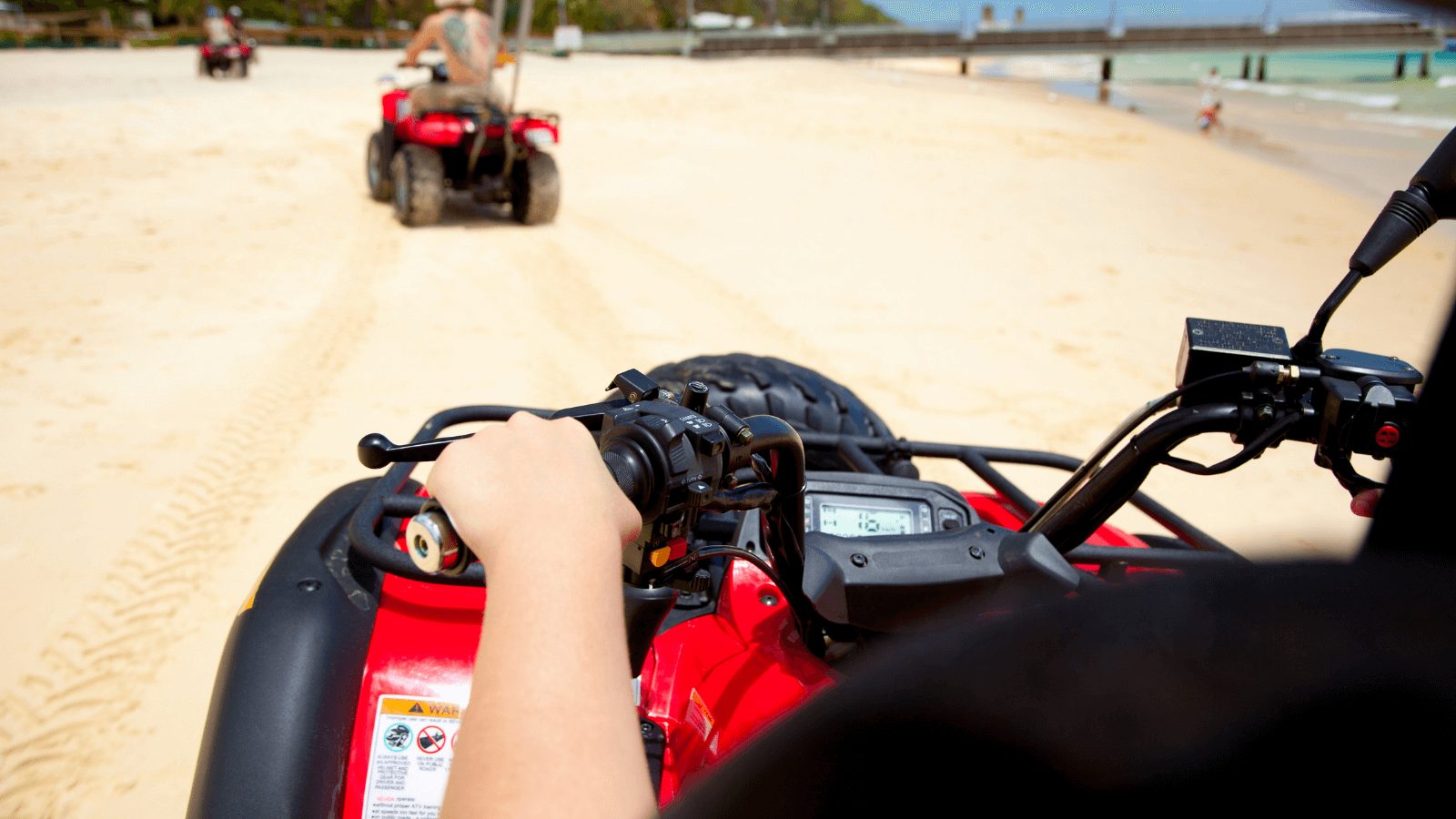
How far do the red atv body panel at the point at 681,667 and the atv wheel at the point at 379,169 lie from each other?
7.32 meters

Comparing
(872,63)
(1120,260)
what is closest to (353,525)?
(1120,260)

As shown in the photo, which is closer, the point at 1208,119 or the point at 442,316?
the point at 442,316

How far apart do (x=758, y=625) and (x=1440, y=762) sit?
121 centimetres

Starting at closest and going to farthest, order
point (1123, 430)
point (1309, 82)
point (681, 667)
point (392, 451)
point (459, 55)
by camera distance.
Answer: point (392, 451)
point (1123, 430)
point (681, 667)
point (459, 55)
point (1309, 82)

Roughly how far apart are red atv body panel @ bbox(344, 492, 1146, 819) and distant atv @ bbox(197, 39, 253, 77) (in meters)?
21.1

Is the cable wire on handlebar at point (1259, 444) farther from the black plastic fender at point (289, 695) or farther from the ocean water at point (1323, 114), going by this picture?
the black plastic fender at point (289, 695)

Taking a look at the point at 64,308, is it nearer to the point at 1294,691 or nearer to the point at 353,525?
the point at 353,525

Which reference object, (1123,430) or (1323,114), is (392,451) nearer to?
(1123,430)

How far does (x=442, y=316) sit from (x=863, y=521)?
427 centimetres

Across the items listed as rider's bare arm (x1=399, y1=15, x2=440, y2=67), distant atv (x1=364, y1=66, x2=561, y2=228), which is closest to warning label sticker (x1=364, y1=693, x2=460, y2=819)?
distant atv (x1=364, y1=66, x2=561, y2=228)

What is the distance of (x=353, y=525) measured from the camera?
177 cm

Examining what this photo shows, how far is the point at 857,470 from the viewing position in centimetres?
242

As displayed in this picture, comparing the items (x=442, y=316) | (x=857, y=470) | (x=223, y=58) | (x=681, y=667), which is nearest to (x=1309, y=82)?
(x=223, y=58)

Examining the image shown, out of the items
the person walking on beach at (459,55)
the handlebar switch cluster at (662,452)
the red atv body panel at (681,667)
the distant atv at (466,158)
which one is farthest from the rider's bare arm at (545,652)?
the person walking on beach at (459,55)
